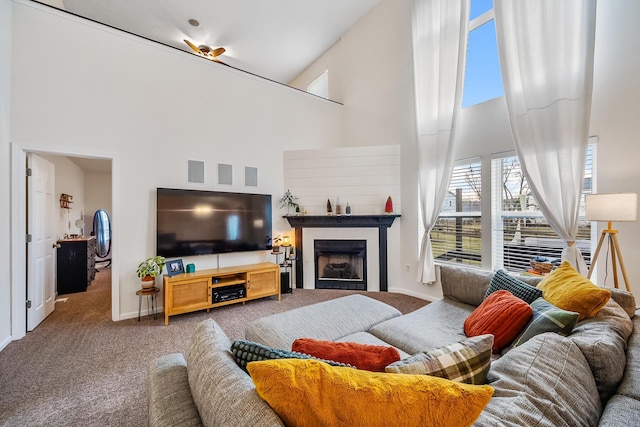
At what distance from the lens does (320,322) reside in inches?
76.3

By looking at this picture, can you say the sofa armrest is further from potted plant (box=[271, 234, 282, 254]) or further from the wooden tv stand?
potted plant (box=[271, 234, 282, 254])

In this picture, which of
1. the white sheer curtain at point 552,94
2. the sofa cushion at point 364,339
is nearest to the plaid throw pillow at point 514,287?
the sofa cushion at point 364,339

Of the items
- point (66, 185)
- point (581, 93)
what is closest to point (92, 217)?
point (66, 185)

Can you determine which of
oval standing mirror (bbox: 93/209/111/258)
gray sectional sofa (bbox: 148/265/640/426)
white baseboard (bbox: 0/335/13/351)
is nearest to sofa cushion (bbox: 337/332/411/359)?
gray sectional sofa (bbox: 148/265/640/426)

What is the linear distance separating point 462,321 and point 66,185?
7.18 meters

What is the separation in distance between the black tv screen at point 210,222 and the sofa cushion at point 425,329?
256cm

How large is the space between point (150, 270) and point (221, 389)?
9.81ft

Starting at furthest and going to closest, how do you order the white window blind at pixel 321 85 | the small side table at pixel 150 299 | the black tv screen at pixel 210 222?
the white window blind at pixel 321 85
the black tv screen at pixel 210 222
the small side table at pixel 150 299

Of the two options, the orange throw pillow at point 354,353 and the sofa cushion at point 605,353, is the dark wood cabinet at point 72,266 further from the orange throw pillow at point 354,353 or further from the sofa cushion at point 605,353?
the sofa cushion at point 605,353

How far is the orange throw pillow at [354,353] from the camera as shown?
Result: 96cm

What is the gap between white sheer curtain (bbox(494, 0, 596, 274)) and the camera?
2400mm

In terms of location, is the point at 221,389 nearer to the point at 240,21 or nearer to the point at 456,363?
the point at 456,363

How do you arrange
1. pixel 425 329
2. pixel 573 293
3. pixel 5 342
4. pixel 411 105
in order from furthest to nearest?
pixel 411 105, pixel 5 342, pixel 425 329, pixel 573 293

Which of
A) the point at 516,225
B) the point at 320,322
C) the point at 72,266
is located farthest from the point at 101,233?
the point at 516,225
